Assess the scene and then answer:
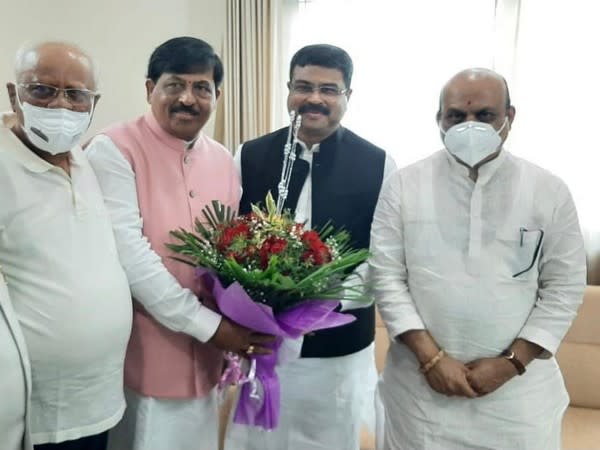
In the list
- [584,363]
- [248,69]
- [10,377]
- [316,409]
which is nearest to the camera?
[10,377]

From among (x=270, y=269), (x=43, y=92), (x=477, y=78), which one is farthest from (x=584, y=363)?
(x=43, y=92)

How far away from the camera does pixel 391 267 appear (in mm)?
1544

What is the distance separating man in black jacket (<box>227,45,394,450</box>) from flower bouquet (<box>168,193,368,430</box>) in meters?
0.36

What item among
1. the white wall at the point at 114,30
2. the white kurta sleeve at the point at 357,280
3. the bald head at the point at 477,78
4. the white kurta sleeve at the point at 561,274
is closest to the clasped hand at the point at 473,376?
the white kurta sleeve at the point at 561,274

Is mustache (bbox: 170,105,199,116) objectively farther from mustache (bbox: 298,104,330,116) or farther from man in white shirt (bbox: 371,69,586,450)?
man in white shirt (bbox: 371,69,586,450)

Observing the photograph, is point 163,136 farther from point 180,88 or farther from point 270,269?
point 270,269

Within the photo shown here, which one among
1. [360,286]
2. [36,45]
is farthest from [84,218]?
[360,286]

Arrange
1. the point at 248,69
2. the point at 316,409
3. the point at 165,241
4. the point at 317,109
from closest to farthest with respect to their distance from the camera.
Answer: the point at 165,241 → the point at 317,109 → the point at 316,409 → the point at 248,69

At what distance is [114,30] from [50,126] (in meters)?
1.77

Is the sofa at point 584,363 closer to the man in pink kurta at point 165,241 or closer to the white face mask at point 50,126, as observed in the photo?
the man in pink kurta at point 165,241

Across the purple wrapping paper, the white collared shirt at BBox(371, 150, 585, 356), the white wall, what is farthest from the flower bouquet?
the white wall

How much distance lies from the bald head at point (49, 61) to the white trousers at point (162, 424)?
3.06ft

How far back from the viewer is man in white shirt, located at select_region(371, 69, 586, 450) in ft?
4.72

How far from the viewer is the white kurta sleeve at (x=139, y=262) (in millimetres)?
1434
